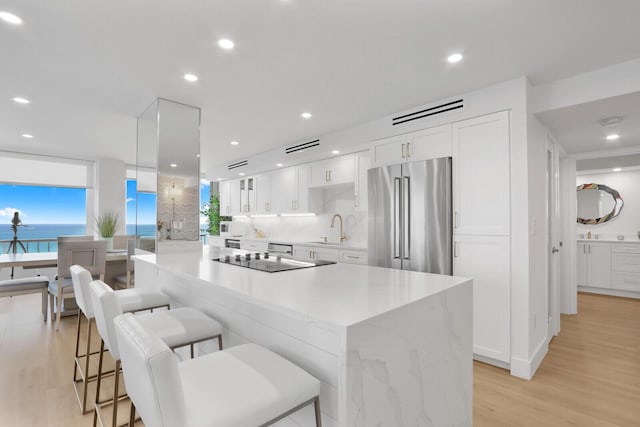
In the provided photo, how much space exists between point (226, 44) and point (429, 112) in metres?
2.07

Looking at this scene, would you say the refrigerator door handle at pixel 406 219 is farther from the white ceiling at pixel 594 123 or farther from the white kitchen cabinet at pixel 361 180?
the white ceiling at pixel 594 123

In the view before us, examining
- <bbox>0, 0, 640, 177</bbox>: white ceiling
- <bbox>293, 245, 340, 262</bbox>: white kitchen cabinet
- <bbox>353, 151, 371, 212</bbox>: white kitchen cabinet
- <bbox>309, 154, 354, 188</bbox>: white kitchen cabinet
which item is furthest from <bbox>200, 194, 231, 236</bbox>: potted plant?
<bbox>353, 151, 371, 212</bbox>: white kitchen cabinet

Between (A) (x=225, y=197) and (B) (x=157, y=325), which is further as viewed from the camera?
(A) (x=225, y=197)

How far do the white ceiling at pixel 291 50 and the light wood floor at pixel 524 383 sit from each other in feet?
8.19

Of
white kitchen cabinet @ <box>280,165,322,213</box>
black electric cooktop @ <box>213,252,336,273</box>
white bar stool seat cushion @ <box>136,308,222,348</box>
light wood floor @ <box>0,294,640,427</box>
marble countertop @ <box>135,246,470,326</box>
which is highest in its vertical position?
white kitchen cabinet @ <box>280,165,322,213</box>

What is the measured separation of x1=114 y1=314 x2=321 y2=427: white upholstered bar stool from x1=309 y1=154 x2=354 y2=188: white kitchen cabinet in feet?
10.9

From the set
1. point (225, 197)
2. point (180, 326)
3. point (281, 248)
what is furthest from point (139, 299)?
point (225, 197)

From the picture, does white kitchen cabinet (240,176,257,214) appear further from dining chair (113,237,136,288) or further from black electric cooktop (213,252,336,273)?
black electric cooktop (213,252,336,273)

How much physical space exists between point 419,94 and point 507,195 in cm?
123

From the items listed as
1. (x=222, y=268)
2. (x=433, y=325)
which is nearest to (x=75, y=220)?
(x=222, y=268)

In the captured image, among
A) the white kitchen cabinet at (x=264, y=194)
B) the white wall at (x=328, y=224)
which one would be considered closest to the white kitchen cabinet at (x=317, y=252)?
the white wall at (x=328, y=224)

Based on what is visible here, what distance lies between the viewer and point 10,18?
190 cm

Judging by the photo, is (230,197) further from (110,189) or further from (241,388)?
(241,388)

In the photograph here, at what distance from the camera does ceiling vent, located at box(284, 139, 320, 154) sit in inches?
180
